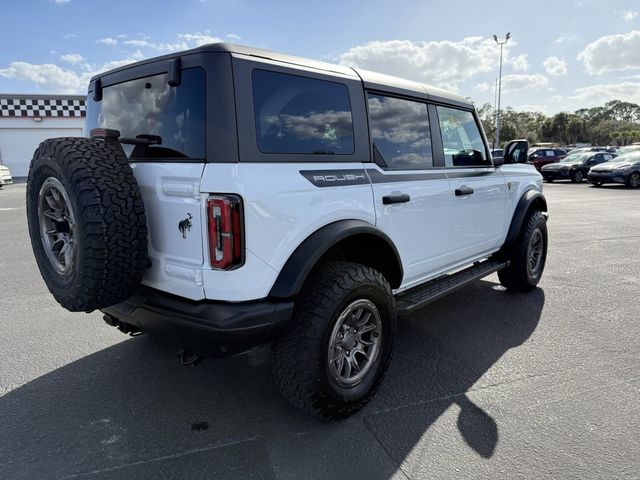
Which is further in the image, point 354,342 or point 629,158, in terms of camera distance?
point 629,158

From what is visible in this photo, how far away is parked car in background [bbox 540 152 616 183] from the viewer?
20422 mm

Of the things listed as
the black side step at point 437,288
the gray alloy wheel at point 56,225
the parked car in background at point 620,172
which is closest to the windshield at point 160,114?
the gray alloy wheel at point 56,225

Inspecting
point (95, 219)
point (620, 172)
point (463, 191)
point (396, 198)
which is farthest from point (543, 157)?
point (95, 219)

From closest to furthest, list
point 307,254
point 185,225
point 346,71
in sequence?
point 185,225 < point 307,254 < point 346,71

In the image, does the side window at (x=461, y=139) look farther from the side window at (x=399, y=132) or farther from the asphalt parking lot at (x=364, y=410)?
the asphalt parking lot at (x=364, y=410)

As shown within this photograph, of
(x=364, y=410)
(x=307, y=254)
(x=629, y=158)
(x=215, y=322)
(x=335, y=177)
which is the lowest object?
(x=364, y=410)

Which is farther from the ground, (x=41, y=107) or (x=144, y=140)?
(x=41, y=107)

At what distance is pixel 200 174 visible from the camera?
218cm

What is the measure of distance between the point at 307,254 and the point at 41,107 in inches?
1160

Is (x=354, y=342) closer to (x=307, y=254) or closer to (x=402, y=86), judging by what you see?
(x=307, y=254)

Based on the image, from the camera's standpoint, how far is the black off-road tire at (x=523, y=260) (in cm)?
469

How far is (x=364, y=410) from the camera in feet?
9.14

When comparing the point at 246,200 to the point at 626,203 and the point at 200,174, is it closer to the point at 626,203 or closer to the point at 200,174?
the point at 200,174

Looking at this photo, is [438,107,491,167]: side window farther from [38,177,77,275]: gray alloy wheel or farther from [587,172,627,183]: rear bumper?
[587,172,627,183]: rear bumper
